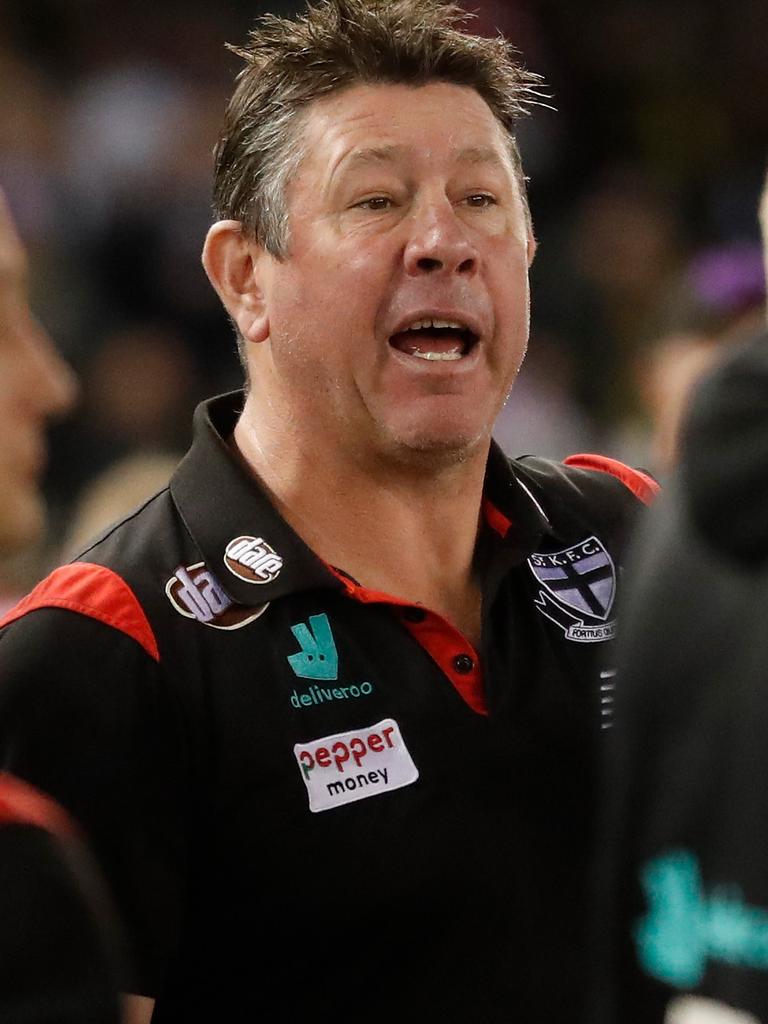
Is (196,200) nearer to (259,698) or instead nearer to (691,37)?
(691,37)

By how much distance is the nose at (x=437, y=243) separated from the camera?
98.5 inches

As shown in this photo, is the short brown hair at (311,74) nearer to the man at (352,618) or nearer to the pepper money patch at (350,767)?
the man at (352,618)

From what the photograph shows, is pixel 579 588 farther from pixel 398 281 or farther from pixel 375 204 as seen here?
pixel 375 204

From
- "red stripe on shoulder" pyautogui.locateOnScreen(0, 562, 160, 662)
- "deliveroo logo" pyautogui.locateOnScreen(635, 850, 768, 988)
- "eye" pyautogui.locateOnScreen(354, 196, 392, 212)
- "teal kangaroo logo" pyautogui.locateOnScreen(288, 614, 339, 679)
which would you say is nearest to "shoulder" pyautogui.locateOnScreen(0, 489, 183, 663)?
"red stripe on shoulder" pyautogui.locateOnScreen(0, 562, 160, 662)

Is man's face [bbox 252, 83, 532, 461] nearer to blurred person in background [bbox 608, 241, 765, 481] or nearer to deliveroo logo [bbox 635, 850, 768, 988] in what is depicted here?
deliveroo logo [bbox 635, 850, 768, 988]

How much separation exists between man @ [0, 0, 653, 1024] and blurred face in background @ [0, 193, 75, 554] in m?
0.13

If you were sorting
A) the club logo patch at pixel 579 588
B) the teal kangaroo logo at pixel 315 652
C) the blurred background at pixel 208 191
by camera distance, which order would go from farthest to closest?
the blurred background at pixel 208 191 < the club logo patch at pixel 579 588 < the teal kangaroo logo at pixel 315 652

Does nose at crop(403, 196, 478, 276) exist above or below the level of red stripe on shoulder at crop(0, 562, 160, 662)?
above

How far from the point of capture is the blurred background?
6.37m

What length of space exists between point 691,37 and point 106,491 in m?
4.31

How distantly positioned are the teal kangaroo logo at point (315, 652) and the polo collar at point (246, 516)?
0.18ft

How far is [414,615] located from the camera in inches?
96.9

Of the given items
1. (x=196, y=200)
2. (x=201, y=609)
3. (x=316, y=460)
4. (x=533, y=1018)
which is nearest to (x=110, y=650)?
(x=201, y=609)

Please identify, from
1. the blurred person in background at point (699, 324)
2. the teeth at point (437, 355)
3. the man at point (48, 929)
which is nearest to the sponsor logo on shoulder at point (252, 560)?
the teeth at point (437, 355)
